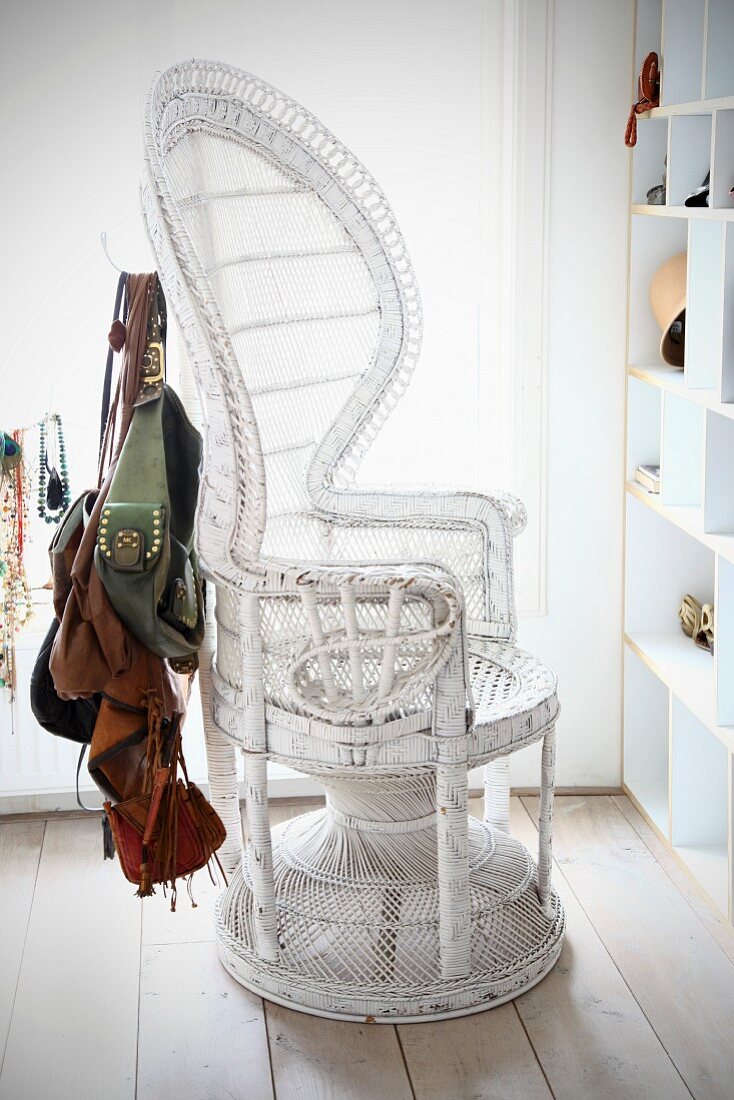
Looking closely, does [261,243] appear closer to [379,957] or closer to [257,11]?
[257,11]

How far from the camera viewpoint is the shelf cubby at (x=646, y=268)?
2.56m

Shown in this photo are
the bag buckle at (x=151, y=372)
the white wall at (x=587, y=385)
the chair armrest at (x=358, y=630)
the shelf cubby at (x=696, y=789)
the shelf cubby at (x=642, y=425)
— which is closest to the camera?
the chair armrest at (x=358, y=630)

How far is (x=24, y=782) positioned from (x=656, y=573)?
143cm

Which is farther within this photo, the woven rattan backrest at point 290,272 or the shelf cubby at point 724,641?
the shelf cubby at point 724,641

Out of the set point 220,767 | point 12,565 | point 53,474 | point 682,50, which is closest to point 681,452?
point 682,50

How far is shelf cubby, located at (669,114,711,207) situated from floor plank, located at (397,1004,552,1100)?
1.53 metres

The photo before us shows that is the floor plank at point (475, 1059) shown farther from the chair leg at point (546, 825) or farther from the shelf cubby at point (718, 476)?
the shelf cubby at point (718, 476)

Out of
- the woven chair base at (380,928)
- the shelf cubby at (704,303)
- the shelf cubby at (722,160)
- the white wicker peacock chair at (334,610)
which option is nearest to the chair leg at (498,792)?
the white wicker peacock chair at (334,610)

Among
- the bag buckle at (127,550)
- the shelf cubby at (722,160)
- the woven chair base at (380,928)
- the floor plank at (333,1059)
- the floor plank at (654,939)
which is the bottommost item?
the floor plank at (333,1059)

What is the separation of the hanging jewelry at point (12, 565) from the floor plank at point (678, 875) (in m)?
1.34

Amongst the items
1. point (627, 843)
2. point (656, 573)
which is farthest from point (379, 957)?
point (656, 573)

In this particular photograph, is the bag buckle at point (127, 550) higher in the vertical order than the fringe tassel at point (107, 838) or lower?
higher

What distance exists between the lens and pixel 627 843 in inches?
98.8

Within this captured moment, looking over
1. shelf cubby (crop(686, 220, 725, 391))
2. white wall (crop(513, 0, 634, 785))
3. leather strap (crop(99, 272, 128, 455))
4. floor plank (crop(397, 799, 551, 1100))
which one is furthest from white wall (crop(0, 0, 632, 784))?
floor plank (crop(397, 799, 551, 1100))
